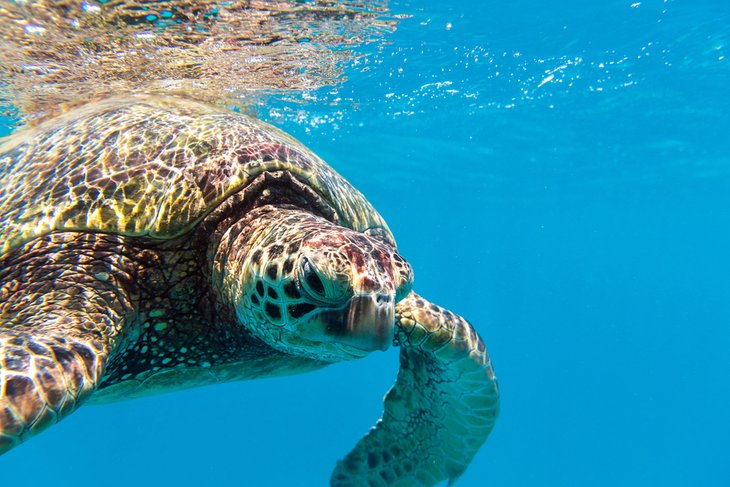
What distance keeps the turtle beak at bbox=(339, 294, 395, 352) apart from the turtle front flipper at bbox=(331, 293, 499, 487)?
174 centimetres

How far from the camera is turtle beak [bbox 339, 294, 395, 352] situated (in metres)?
2.24

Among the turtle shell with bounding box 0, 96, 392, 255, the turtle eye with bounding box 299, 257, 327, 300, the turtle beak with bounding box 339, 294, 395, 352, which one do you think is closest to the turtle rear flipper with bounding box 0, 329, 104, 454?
the turtle shell with bounding box 0, 96, 392, 255

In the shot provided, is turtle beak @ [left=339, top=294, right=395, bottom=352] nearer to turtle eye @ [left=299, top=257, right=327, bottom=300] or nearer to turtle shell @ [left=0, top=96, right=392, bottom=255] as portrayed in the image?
turtle eye @ [left=299, top=257, right=327, bottom=300]

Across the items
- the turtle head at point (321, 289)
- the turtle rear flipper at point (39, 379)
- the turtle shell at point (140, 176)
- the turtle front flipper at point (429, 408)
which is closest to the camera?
the turtle rear flipper at point (39, 379)

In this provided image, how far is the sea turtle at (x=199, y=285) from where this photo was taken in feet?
7.54

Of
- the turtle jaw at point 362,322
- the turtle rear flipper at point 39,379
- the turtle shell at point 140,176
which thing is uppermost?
the turtle shell at point 140,176

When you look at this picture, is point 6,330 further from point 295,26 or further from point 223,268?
point 295,26

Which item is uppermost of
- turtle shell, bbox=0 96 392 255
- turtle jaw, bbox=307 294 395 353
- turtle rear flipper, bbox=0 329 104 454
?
turtle shell, bbox=0 96 392 255

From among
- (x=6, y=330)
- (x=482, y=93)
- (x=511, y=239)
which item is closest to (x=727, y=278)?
(x=511, y=239)

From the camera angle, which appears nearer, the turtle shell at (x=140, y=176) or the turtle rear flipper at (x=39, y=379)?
the turtle rear flipper at (x=39, y=379)

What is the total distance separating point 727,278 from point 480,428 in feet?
279

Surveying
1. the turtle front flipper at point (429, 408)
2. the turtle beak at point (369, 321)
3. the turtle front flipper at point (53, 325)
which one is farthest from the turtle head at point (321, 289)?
the turtle front flipper at point (429, 408)

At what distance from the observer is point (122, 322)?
283cm

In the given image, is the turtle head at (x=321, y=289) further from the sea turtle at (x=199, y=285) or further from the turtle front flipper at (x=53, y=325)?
the turtle front flipper at (x=53, y=325)
